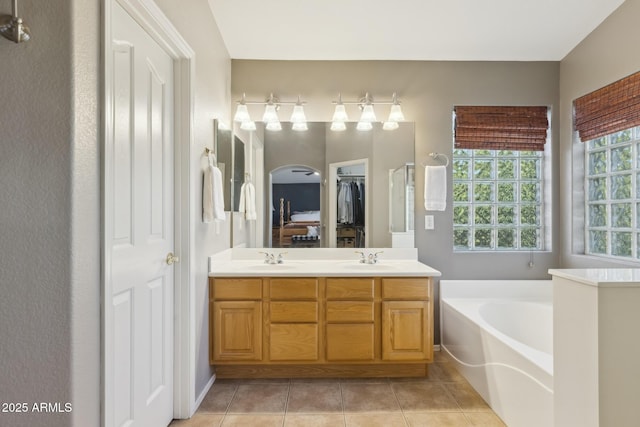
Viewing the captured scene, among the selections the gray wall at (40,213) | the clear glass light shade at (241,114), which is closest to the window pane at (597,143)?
the clear glass light shade at (241,114)

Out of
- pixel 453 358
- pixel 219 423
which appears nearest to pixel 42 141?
pixel 219 423

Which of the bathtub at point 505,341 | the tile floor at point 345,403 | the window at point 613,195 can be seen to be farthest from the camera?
the window at point 613,195

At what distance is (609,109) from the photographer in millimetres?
2465

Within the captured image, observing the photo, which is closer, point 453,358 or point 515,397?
point 515,397

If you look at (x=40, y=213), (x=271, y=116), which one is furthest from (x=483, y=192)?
(x=40, y=213)

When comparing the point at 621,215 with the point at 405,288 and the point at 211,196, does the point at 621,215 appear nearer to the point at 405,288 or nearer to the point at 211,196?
the point at 405,288

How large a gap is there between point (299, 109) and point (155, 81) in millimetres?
1309

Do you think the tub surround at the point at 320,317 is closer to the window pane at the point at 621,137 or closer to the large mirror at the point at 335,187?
the large mirror at the point at 335,187

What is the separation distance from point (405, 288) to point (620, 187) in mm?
1727

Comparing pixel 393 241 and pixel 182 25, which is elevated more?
pixel 182 25

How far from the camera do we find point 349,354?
235 cm

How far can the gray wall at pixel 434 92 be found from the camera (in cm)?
296

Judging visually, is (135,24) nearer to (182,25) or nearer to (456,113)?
(182,25)

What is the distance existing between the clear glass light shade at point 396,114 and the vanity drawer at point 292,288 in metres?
1.44
